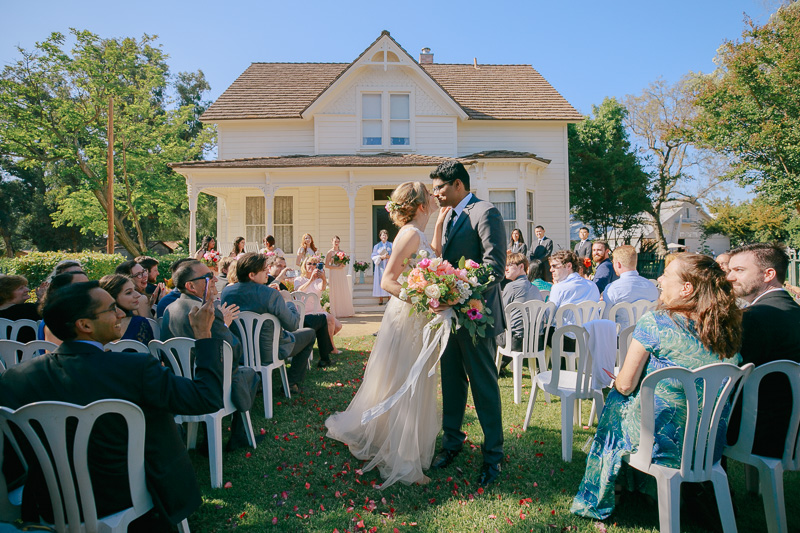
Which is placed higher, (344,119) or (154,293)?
(344,119)

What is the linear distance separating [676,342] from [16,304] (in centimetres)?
584

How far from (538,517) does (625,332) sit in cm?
152

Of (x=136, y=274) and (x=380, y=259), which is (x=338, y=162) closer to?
(x=380, y=259)

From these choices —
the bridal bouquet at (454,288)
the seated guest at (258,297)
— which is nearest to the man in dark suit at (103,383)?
the bridal bouquet at (454,288)

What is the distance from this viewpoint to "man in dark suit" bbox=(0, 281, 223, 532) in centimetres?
213

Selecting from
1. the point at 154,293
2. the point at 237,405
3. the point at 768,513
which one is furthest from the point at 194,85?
the point at 768,513

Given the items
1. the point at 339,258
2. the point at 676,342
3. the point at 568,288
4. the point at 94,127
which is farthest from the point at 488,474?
the point at 94,127

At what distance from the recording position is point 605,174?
25.6 m

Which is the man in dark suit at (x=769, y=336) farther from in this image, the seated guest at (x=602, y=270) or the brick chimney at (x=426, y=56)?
the brick chimney at (x=426, y=56)

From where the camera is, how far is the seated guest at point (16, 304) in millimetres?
4668

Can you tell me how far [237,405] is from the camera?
390cm

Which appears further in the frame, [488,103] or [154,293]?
[488,103]

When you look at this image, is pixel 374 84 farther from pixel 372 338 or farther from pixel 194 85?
pixel 194 85

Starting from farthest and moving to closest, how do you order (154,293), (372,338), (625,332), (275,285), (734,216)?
(734,216) → (372,338) → (275,285) → (154,293) → (625,332)
